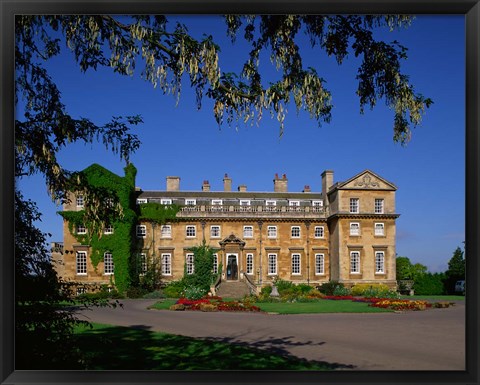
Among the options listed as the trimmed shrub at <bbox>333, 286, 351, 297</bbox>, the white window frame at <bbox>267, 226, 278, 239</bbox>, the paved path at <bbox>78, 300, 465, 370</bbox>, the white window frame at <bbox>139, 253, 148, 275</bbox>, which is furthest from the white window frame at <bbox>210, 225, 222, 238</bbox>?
the paved path at <bbox>78, 300, 465, 370</bbox>

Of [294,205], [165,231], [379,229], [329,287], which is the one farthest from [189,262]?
[379,229]

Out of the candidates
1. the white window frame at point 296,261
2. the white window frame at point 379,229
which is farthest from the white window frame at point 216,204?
the white window frame at point 379,229

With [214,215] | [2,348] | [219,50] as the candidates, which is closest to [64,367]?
[2,348]

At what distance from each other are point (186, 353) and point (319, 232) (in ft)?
87.1

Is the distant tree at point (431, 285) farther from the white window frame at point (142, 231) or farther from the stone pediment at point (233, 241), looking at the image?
the white window frame at point (142, 231)

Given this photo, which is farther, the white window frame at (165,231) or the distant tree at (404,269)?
the distant tree at (404,269)

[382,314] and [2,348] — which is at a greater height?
[2,348]

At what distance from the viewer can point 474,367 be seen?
5.73 meters

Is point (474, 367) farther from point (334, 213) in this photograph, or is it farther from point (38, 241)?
point (334, 213)

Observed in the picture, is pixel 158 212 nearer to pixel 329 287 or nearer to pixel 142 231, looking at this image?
pixel 142 231

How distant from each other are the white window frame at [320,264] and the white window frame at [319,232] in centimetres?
128

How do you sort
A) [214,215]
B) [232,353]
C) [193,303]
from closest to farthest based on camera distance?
[232,353] < [193,303] < [214,215]

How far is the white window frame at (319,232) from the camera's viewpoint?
114 ft

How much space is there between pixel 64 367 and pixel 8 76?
3.47 meters
